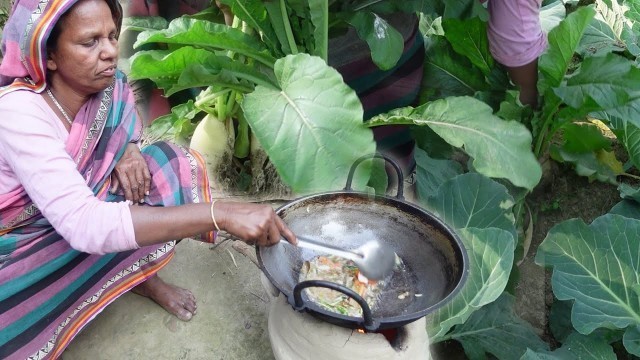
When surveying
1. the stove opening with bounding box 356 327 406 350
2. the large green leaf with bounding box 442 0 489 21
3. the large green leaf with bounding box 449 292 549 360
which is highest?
the large green leaf with bounding box 442 0 489 21

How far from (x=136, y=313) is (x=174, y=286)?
0.52 feet

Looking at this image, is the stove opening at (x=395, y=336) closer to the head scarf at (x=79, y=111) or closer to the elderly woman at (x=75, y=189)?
the elderly woman at (x=75, y=189)

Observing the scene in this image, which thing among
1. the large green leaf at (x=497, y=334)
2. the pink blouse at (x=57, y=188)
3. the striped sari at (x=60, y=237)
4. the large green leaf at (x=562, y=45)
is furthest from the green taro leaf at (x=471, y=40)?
the pink blouse at (x=57, y=188)

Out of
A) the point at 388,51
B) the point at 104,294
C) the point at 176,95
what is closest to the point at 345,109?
the point at 388,51

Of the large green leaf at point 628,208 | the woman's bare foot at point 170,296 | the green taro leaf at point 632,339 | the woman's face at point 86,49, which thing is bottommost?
the large green leaf at point 628,208

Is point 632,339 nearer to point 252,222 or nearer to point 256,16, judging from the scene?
point 252,222

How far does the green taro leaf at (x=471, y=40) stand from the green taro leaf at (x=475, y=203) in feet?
2.19

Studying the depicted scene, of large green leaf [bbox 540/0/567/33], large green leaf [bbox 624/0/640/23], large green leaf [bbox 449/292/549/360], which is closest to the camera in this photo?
large green leaf [bbox 449/292/549/360]

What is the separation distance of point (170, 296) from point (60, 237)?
0.50m

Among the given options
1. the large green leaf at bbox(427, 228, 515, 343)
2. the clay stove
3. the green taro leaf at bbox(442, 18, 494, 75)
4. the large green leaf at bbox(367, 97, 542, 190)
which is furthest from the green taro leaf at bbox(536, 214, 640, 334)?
the green taro leaf at bbox(442, 18, 494, 75)

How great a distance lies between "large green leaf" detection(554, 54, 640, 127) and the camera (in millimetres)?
2420

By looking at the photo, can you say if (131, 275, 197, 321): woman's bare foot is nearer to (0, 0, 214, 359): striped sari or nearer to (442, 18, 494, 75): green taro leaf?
(0, 0, 214, 359): striped sari

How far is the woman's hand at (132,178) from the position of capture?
2.07 meters

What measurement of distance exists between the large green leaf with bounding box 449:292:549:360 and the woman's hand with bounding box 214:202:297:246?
102cm
